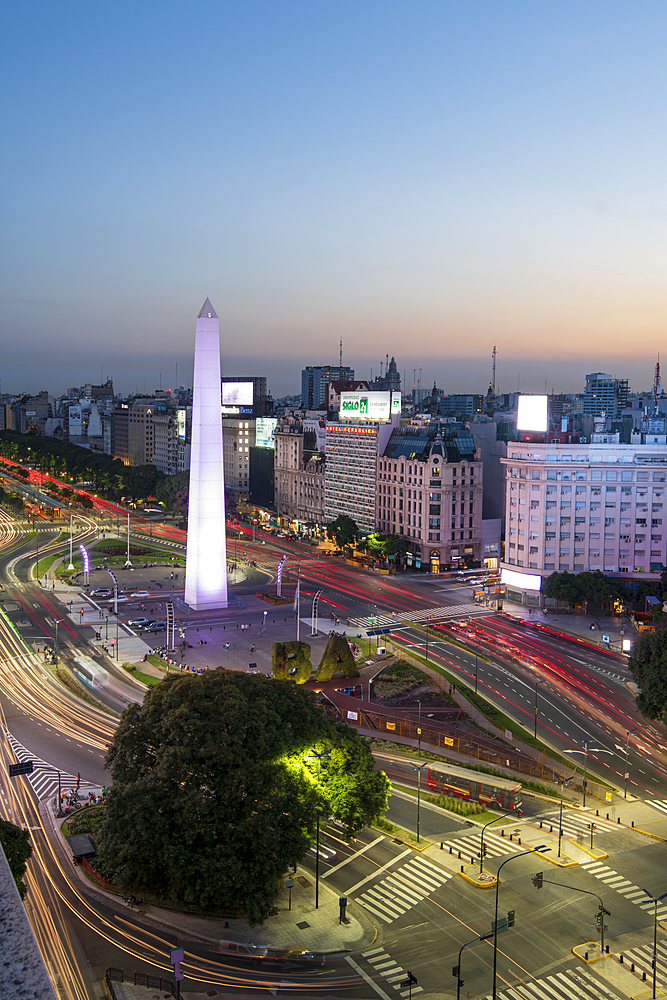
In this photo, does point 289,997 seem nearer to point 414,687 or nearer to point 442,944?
point 442,944

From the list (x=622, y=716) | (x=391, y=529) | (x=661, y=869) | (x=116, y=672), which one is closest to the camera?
(x=661, y=869)

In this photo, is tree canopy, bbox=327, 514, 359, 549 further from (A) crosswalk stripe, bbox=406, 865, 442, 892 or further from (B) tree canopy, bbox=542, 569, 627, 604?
(A) crosswalk stripe, bbox=406, 865, 442, 892

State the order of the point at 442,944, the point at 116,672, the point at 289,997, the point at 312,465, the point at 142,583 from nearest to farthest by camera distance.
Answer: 1. the point at 289,997
2. the point at 442,944
3. the point at 116,672
4. the point at 142,583
5. the point at 312,465

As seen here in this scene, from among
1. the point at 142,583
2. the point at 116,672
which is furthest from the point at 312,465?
the point at 116,672

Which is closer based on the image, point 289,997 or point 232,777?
point 289,997

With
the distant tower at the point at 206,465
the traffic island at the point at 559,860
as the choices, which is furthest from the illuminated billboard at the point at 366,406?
the traffic island at the point at 559,860

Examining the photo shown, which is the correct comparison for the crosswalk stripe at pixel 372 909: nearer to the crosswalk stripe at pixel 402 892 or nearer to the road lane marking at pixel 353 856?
the crosswalk stripe at pixel 402 892

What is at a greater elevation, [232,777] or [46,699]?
[232,777]

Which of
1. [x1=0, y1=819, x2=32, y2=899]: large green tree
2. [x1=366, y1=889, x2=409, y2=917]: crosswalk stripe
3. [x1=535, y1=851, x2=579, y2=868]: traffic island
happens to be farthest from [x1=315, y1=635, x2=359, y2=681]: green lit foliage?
[x1=0, y1=819, x2=32, y2=899]: large green tree
